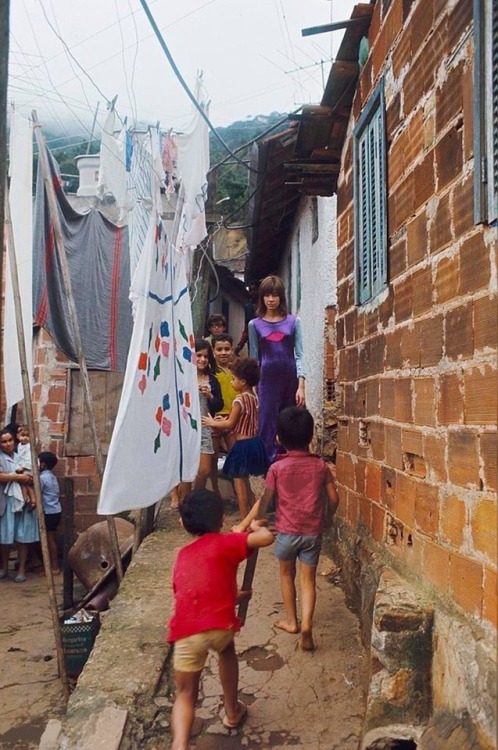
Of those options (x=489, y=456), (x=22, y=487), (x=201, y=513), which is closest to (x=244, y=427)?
(x=201, y=513)

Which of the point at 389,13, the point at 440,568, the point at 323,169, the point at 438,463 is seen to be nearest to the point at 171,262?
the point at 323,169

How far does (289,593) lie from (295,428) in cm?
89

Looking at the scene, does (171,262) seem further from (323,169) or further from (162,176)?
(323,169)

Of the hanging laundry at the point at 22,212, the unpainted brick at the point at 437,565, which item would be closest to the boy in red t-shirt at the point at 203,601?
the unpainted brick at the point at 437,565

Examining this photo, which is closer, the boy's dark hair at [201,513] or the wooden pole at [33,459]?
the boy's dark hair at [201,513]

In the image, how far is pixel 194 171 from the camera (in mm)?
4605

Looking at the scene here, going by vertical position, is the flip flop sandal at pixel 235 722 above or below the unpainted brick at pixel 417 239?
below

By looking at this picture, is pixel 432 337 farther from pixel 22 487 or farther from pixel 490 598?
pixel 22 487

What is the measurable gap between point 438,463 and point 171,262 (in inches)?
85.2

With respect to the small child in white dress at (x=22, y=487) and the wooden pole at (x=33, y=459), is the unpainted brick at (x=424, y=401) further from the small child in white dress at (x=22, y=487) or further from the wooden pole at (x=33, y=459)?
the small child in white dress at (x=22, y=487)

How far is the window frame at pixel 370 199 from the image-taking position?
3.39 meters

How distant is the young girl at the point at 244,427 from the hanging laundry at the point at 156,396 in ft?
1.93

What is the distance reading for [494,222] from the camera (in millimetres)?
2055

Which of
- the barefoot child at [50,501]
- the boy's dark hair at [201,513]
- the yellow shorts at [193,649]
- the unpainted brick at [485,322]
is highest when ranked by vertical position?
the unpainted brick at [485,322]
